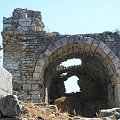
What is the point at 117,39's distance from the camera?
42.0 ft

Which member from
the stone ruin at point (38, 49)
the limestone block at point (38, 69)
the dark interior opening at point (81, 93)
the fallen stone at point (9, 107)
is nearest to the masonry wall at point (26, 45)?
the stone ruin at point (38, 49)

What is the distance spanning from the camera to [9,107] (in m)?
5.43

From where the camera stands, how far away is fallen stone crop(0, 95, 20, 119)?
17.8 feet

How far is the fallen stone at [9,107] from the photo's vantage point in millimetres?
5422

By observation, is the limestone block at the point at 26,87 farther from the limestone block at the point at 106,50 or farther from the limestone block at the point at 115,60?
the limestone block at the point at 115,60

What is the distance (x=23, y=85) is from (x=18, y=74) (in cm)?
48

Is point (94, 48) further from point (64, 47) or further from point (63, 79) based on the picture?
point (63, 79)

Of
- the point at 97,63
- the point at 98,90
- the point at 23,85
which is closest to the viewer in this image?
the point at 23,85

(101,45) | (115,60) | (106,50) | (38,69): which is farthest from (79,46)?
(38,69)

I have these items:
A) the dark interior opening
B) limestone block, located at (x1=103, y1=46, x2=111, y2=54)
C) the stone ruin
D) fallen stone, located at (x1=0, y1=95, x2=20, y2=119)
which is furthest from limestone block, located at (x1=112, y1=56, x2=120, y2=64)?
fallen stone, located at (x1=0, y1=95, x2=20, y2=119)

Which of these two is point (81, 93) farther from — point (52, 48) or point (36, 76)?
point (36, 76)

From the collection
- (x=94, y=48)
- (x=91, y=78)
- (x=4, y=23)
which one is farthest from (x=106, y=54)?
(x=91, y=78)

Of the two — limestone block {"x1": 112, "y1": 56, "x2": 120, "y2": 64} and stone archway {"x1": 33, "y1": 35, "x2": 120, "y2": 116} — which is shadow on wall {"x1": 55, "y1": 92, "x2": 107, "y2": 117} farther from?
limestone block {"x1": 112, "y1": 56, "x2": 120, "y2": 64}

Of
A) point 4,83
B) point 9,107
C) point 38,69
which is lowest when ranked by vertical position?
point 9,107
